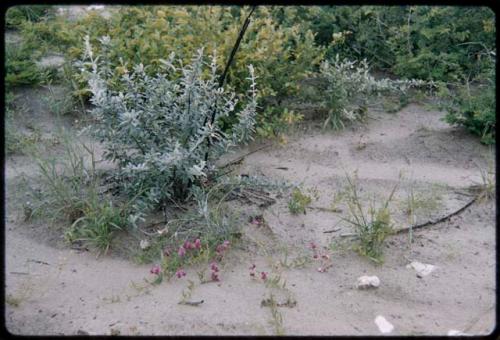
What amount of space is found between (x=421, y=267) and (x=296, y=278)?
62 cm

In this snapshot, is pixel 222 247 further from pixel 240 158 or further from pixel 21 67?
pixel 21 67

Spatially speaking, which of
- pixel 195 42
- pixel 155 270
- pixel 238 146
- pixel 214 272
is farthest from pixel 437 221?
pixel 195 42

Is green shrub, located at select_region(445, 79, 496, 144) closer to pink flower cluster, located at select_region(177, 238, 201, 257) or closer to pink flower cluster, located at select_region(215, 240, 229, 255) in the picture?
pink flower cluster, located at select_region(215, 240, 229, 255)

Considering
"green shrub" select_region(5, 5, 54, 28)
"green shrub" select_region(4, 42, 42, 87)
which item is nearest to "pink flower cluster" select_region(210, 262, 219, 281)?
"green shrub" select_region(4, 42, 42, 87)

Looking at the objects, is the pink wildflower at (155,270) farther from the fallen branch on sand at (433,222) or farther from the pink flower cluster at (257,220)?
the fallen branch on sand at (433,222)

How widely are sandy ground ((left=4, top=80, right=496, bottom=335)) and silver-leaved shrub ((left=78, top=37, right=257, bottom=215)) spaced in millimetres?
420

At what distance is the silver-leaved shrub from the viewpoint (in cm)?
340

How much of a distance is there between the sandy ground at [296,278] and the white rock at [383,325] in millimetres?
22

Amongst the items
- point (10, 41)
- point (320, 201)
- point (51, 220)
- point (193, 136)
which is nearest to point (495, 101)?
point (320, 201)

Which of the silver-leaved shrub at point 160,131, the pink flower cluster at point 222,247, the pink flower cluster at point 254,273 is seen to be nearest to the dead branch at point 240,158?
the silver-leaved shrub at point 160,131

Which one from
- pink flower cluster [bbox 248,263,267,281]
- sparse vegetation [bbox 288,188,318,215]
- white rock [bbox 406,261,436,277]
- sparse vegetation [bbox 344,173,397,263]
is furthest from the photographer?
sparse vegetation [bbox 288,188,318,215]

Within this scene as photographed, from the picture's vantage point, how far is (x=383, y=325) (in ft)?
9.03

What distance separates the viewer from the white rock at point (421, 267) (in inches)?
123

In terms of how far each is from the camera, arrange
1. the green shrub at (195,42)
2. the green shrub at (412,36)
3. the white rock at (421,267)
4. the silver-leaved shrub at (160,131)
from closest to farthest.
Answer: the white rock at (421,267) < the silver-leaved shrub at (160,131) < the green shrub at (195,42) < the green shrub at (412,36)
